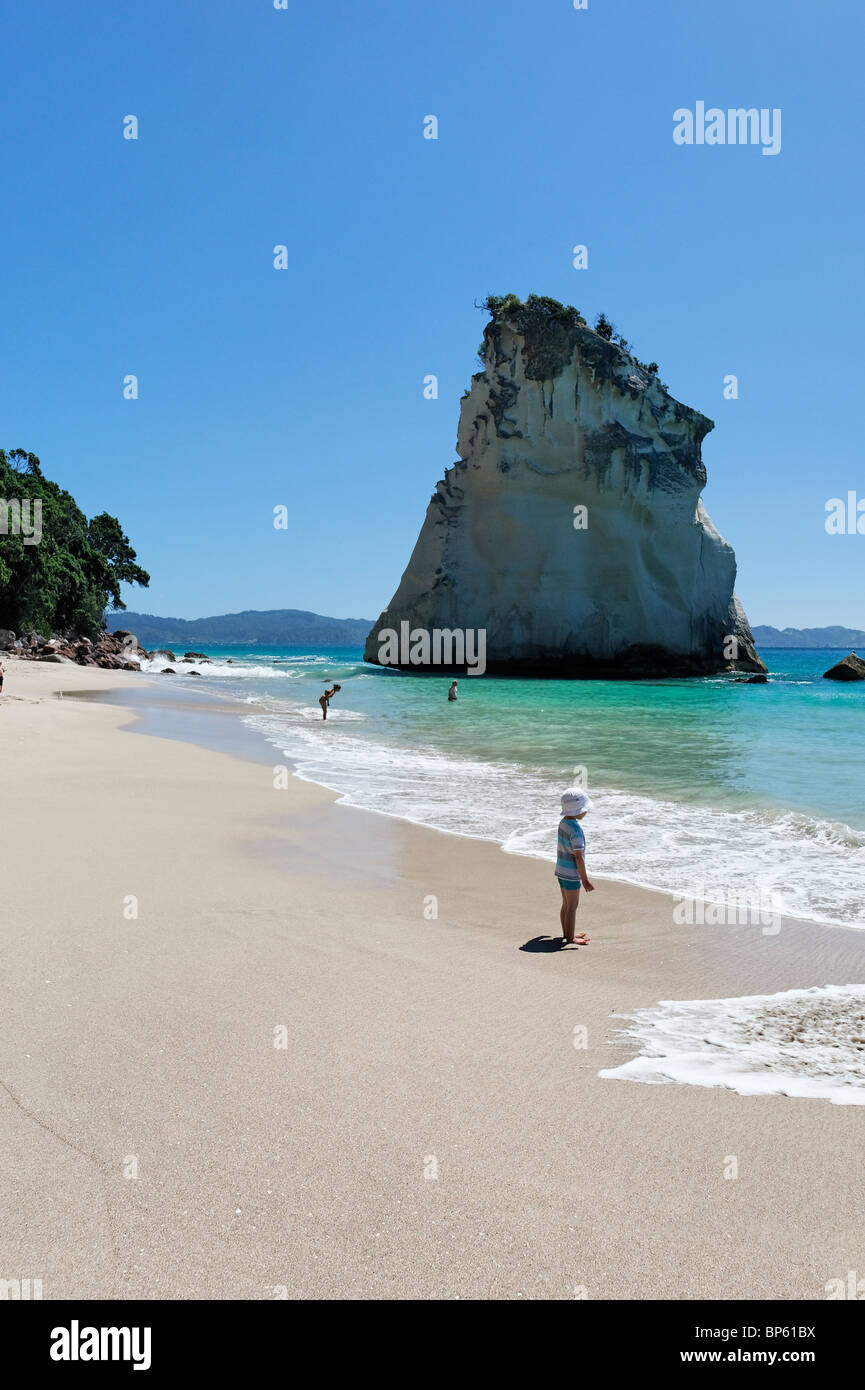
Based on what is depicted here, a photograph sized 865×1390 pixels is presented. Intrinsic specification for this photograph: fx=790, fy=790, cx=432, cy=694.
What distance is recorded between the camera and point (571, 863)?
575 cm

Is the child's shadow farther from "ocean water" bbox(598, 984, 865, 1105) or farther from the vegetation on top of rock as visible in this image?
the vegetation on top of rock

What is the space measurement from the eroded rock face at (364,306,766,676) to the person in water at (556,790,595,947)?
45110mm

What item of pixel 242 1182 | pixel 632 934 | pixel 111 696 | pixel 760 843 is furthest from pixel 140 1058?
pixel 111 696

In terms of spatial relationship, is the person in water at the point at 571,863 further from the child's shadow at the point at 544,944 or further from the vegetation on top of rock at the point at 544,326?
the vegetation on top of rock at the point at 544,326

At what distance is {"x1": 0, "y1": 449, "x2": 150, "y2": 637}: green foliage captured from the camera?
139 feet

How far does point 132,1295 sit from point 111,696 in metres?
29.3

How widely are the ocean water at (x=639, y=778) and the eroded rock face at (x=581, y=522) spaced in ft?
60.8

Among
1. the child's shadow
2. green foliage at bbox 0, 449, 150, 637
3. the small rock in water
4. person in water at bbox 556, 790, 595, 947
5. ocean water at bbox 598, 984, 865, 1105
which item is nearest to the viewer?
ocean water at bbox 598, 984, 865, 1105

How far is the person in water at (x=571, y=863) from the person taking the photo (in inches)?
223

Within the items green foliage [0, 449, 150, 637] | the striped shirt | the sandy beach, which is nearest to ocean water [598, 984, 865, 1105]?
the sandy beach

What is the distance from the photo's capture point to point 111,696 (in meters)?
29.2

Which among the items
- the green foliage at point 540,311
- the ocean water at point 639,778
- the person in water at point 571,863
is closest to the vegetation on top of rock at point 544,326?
the green foliage at point 540,311

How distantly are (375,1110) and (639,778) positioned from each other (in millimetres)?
11625

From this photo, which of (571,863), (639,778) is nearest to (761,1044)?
(571,863)
